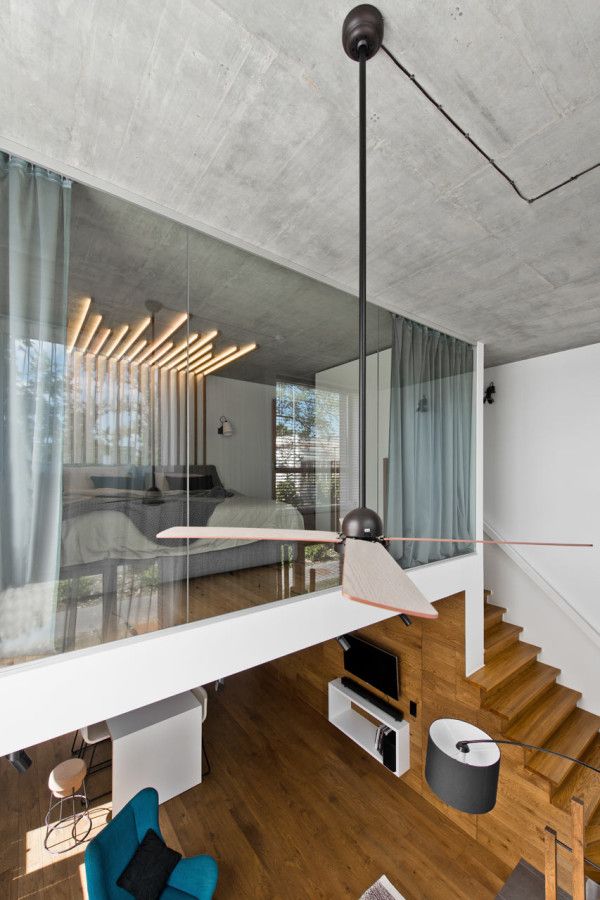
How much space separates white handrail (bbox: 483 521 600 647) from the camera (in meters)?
3.49

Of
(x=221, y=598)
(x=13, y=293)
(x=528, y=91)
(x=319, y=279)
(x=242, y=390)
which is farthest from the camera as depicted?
(x=319, y=279)

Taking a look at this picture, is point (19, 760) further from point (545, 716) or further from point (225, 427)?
point (545, 716)

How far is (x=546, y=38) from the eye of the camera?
1.01 metres

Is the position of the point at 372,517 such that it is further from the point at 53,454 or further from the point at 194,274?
the point at 194,274

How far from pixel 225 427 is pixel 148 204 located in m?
1.06

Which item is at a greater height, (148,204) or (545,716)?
(148,204)

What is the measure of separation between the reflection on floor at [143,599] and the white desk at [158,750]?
245cm

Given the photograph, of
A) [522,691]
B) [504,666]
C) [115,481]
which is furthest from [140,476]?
[522,691]

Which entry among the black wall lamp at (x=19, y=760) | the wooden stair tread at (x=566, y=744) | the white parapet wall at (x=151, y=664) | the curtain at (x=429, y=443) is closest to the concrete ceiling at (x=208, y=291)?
the curtain at (x=429, y=443)

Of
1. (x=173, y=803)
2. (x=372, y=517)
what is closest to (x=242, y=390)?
(x=372, y=517)

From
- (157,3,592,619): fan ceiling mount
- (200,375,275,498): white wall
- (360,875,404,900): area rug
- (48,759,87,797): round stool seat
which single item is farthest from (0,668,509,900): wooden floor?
(157,3,592,619): fan ceiling mount

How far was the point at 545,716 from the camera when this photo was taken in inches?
131

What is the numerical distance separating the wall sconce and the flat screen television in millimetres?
3227

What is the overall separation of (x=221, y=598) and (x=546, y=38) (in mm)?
2279
